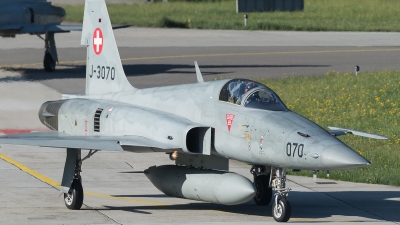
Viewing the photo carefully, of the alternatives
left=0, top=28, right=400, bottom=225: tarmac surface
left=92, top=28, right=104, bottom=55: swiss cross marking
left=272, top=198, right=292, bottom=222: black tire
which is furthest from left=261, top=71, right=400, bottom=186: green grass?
left=92, top=28, right=104, bottom=55: swiss cross marking

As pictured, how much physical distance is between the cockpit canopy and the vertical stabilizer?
9.84 feet

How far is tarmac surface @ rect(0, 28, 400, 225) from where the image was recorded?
14797mm

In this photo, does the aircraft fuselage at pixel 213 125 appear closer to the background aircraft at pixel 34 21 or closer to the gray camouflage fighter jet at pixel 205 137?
the gray camouflage fighter jet at pixel 205 137

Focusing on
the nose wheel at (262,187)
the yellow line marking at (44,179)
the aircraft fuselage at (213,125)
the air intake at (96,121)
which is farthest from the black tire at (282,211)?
the air intake at (96,121)

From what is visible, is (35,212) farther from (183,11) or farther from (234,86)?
(183,11)

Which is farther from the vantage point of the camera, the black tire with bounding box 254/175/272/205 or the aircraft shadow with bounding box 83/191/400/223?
the black tire with bounding box 254/175/272/205

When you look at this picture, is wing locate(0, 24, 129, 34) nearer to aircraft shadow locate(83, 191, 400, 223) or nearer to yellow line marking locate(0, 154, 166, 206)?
yellow line marking locate(0, 154, 166, 206)

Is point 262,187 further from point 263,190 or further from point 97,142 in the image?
point 97,142

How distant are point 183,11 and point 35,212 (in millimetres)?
54078

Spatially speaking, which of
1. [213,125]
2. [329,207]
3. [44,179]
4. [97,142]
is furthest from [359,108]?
[97,142]

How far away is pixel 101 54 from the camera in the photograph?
17.2 metres

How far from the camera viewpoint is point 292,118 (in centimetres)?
1373

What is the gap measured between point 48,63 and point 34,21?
1982 mm

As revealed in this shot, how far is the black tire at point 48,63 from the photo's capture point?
3591 centimetres
